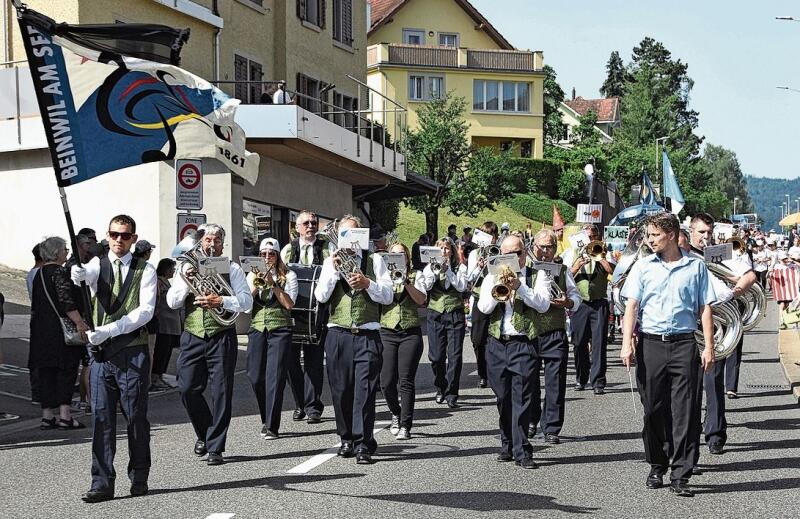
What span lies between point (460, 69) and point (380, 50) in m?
4.49

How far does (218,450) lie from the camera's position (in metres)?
10.4

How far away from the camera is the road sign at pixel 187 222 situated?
1656 cm

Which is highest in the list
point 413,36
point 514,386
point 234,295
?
point 413,36

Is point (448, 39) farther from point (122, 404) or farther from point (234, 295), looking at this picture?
point (122, 404)

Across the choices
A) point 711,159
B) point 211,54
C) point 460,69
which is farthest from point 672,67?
point 211,54

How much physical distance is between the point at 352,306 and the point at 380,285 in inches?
11.2

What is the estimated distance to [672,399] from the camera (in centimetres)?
927

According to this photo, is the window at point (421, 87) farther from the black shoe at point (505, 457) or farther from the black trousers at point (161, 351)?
the black shoe at point (505, 457)

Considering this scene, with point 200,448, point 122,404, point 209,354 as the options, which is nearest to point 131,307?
point 122,404

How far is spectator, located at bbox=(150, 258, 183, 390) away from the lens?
15992 millimetres

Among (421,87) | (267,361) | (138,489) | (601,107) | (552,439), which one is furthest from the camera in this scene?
(601,107)

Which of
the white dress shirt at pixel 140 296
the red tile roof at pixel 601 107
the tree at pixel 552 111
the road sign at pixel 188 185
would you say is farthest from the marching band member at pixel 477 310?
the red tile roof at pixel 601 107

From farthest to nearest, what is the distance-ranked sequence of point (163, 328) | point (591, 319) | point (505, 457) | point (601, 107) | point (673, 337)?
point (601, 107) → point (163, 328) → point (591, 319) → point (505, 457) → point (673, 337)

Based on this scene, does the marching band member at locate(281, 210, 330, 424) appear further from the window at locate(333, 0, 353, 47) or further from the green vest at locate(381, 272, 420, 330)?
the window at locate(333, 0, 353, 47)
